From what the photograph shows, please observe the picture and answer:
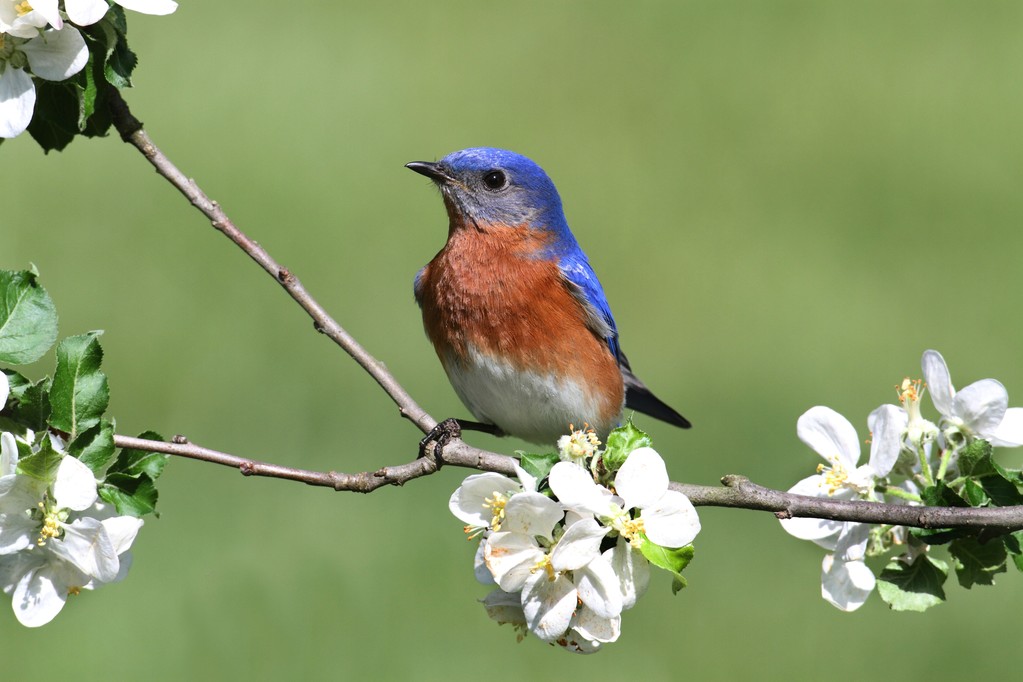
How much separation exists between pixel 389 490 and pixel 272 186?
3252 millimetres

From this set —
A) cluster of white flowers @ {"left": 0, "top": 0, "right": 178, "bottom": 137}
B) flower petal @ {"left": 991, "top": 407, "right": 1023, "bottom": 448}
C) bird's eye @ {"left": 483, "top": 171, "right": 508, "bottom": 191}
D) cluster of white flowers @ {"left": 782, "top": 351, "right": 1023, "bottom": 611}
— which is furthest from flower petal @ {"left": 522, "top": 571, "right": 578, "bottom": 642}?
bird's eye @ {"left": 483, "top": 171, "right": 508, "bottom": 191}

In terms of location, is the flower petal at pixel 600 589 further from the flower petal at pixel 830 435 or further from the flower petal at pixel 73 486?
the flower petal at pixel 73 486

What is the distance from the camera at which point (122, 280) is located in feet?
26.6

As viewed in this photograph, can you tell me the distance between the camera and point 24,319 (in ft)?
7.73

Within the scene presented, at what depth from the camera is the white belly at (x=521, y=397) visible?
4.42 m

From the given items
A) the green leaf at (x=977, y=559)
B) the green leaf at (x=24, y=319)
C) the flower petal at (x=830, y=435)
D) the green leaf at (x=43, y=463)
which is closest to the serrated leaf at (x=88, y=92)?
the green leaf at (x=24, y=319)

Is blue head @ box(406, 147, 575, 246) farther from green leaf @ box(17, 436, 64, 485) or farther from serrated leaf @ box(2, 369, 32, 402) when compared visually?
green leaf @ box(17, 436, 64, 485)

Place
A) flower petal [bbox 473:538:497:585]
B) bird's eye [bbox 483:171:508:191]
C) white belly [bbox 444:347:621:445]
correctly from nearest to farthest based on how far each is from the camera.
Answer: flower petal [bbox 473:538:497:585]
white belly [bbox 444:347:621:445]
bird's eye [bbox 483:171:508:191]

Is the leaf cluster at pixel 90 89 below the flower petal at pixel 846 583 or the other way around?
the other way around

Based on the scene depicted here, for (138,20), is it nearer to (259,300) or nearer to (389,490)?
(259,300)

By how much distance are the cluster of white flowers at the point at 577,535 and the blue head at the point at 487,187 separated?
2.54m

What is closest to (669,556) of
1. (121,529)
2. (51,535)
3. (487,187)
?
(121,529)

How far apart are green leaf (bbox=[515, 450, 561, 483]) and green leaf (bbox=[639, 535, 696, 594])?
0.80ft

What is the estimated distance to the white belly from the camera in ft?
14.5
